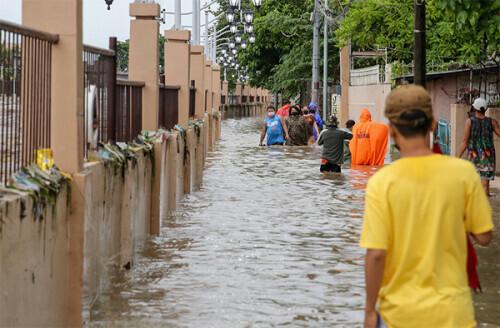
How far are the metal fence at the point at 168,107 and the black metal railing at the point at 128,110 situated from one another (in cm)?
202

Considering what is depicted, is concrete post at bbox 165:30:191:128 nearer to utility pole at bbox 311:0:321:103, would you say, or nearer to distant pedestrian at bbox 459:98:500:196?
distant pedestrian at bbox 459:98:500:196

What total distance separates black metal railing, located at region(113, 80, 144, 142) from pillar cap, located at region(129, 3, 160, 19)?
930mm

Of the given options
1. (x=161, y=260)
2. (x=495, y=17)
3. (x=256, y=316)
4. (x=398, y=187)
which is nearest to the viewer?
(x=398, y=187)

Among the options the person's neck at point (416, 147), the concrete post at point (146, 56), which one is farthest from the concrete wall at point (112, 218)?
the person's neck at point (416, 147)

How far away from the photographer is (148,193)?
13977 millimetres

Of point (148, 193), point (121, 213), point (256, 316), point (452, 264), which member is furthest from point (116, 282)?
point (452, 264)

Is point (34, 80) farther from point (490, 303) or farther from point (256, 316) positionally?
point (490, 303)

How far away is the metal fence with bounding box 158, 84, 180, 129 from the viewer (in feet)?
56.4

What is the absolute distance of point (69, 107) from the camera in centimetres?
870

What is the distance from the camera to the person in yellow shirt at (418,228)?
478 cm

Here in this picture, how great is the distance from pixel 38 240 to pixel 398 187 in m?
3.01

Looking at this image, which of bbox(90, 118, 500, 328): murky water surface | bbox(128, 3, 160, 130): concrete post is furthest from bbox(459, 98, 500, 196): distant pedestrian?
bbox(128, 3, 160, 130): concrete post

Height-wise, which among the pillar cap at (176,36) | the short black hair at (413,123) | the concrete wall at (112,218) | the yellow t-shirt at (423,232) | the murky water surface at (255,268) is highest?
the pillar cap at (176,36)

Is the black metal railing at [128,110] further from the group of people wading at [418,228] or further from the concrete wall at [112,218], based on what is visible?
the group of people wading at [418,228]
